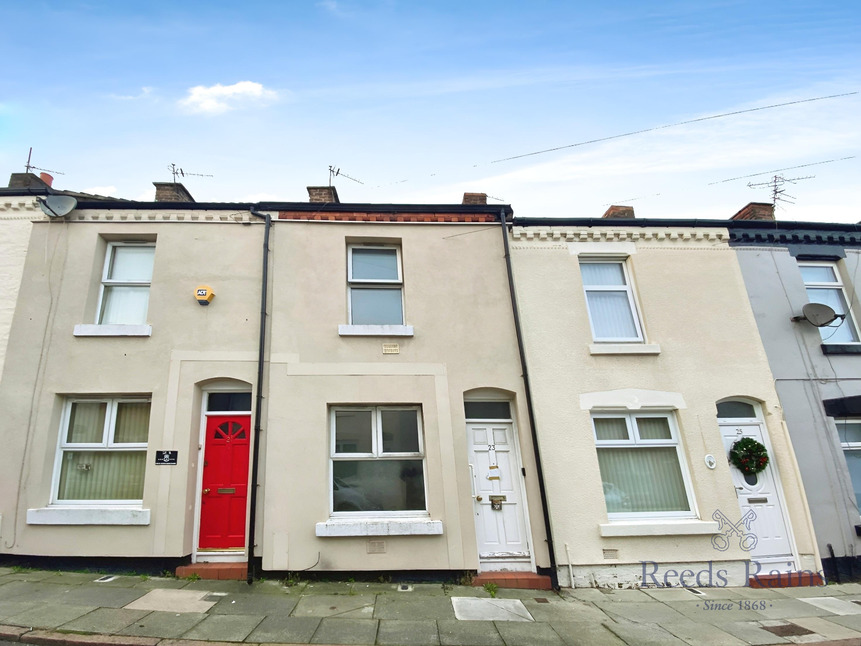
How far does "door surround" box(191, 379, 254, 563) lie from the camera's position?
642 centimetres

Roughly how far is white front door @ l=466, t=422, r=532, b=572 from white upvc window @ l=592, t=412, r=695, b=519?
1401 millimetres

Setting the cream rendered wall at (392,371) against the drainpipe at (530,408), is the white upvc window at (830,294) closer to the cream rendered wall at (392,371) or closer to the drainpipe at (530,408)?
the drainpipe at (530,408)

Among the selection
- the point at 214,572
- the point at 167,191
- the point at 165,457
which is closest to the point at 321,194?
the point at 167,191

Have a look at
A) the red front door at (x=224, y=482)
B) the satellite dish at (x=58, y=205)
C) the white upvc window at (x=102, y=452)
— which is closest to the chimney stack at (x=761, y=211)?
the red front door at (x=224, y=482)

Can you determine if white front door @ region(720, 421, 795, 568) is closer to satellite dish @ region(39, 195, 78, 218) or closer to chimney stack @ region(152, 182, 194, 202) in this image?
chimney stack @ region(152, 182, 194, 202)

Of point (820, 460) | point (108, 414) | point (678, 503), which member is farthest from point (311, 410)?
point (820, 460)

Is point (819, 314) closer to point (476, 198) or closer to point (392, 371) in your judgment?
point (476, 198)

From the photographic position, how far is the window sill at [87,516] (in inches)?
241

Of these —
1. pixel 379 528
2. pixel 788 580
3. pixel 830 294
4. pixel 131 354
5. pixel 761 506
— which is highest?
pixel 830 294

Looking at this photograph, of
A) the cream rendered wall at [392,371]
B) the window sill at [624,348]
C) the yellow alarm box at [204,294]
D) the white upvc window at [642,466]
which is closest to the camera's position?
the cream rendered wall at [392,371]

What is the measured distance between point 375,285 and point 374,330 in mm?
975

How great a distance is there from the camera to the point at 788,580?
21.6ft

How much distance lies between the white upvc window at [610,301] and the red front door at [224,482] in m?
6.01

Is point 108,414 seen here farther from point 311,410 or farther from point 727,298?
point 727,298
